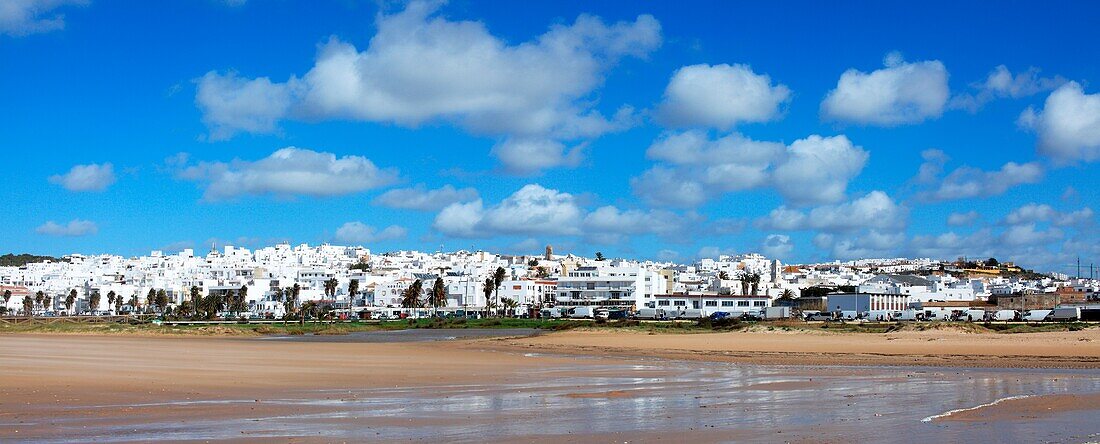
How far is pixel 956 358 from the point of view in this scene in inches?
1420

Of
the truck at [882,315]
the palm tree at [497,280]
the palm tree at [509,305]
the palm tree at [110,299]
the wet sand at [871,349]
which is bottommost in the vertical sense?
the wet sand at [871,349]

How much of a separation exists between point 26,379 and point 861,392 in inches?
670

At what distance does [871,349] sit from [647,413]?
27272 mm

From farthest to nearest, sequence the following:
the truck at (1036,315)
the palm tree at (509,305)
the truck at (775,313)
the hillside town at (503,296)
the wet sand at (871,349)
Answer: the palm tree at (509,305) → the hillside town at (503,296) → the truck at (775,313) → the truck at (1036,315) → the wet sand at (871,349)

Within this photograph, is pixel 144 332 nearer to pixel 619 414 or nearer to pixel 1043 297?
pixel 619 414

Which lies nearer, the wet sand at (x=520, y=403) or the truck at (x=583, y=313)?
the wet sand at (x=520, y=403)

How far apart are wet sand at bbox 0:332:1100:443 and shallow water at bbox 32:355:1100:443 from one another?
1.3 inches

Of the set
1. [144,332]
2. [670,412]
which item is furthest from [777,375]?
[144,332]

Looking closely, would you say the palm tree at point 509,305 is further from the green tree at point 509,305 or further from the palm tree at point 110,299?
A: the palm tree at point 110,299

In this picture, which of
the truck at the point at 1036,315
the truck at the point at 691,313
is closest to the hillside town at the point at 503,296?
the truck at the point at 691,313

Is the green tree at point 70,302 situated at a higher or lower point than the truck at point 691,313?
higher

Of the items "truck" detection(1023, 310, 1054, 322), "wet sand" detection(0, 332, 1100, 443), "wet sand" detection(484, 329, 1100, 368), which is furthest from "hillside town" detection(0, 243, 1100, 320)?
"wet sand" detection(0, 332, 1100, 443)

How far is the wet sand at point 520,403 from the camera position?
1422 centimetres

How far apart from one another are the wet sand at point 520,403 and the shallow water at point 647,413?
0.03 metres
